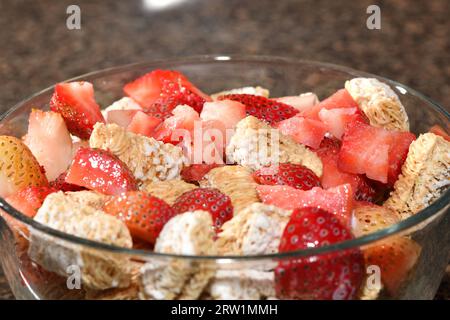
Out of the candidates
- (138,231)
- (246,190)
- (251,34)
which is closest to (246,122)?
(246,190)

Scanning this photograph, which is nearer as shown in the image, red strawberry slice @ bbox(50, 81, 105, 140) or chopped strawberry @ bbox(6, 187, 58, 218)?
chopped strawberry @ bbox(6, 187, 58, 218)

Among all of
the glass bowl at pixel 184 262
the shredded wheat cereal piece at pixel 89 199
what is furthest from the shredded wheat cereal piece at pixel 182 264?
the shredded wheat cereal piece at pixel 89 199

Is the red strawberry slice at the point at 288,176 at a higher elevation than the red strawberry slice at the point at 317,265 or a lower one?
higher

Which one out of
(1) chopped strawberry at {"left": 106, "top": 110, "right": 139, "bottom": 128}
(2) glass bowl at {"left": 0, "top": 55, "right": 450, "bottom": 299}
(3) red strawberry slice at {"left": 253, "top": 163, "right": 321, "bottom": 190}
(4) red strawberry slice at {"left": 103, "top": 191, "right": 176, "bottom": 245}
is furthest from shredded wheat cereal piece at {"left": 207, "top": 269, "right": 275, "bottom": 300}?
(1) chopped strawberry at {"left": 106, "top": 110, "right": 139, "bottom": 128}

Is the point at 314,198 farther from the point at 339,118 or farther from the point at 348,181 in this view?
the point at 339,118

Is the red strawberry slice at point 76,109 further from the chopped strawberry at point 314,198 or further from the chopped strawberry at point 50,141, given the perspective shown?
the chopped strawberry at point 314,198

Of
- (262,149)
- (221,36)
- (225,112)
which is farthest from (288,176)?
(221,36)

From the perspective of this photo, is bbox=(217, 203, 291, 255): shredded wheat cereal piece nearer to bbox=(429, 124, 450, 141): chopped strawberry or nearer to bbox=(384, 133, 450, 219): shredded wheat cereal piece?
bbox=(384, 133, 450, 219): shredded wheat cereal piece
